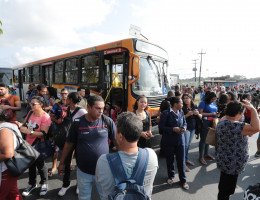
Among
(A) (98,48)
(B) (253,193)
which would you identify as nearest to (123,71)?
(A) (98,48)

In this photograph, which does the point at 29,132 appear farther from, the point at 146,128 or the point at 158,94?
the point at 158,94

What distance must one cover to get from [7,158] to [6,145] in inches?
5.9

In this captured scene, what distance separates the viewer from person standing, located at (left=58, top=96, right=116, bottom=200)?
9.48 ft

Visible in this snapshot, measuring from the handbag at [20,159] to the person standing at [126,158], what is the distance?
4.26 feet

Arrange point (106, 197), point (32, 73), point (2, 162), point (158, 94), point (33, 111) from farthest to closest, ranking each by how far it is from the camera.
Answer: point (32, 73) → point (158, 94) → point (33, 111) → point (2, 162) → point (106, 197)

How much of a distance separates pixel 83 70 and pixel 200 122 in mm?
4680

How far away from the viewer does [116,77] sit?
7457mm

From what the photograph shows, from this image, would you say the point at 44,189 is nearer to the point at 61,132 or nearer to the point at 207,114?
the point at 61,132

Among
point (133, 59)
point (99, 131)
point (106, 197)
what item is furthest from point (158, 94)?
point (106, 197)

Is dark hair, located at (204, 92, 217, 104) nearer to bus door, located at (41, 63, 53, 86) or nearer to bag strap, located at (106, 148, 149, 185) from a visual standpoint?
bag strap, located at (106, 148, 149, 185)

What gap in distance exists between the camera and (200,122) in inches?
234

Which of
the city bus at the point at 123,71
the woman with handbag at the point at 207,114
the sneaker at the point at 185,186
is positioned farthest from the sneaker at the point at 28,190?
the woman with handbag at the point at 207,114

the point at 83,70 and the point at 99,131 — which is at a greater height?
the point at 83,70

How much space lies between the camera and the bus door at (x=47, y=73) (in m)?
11.3
